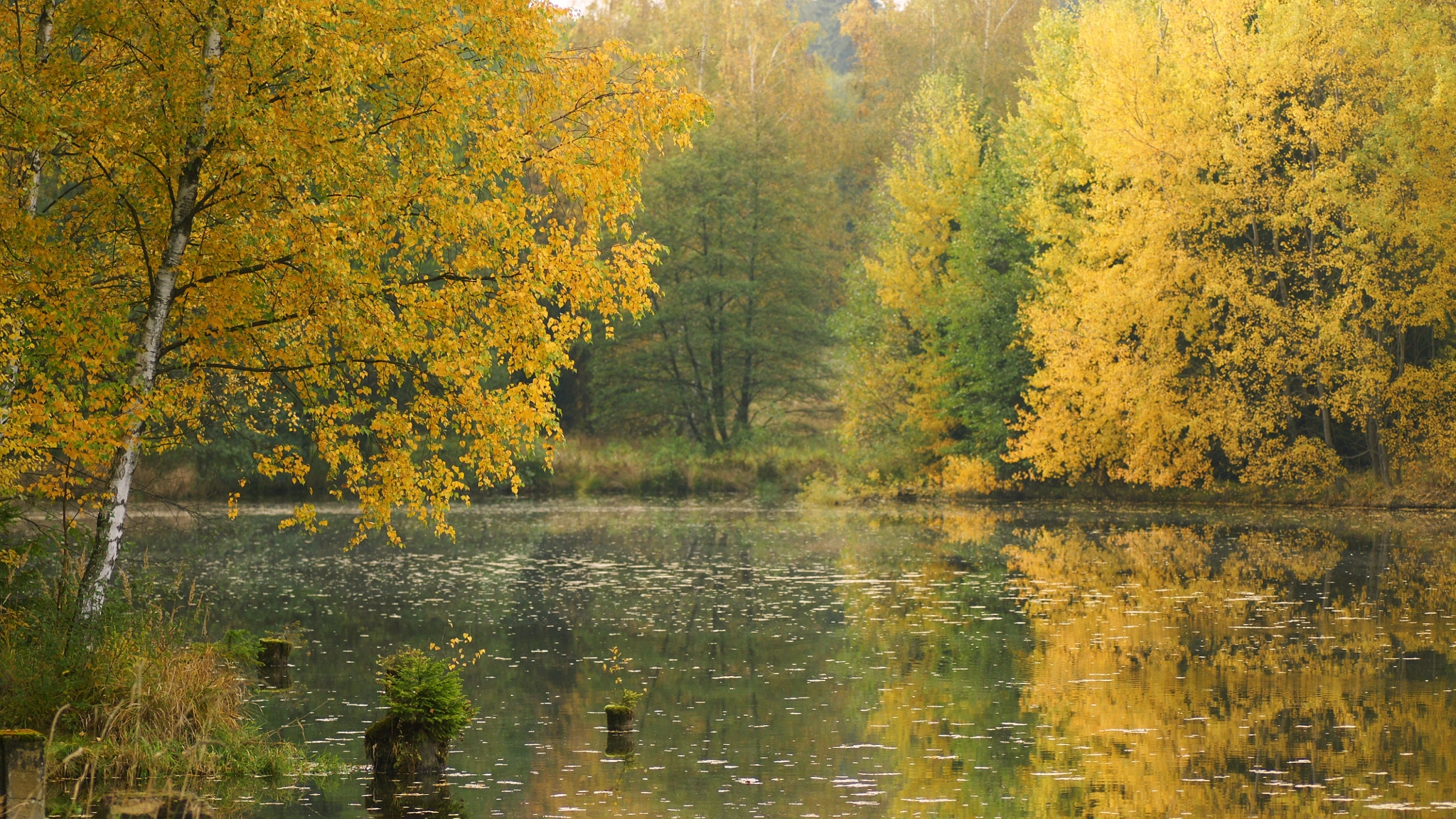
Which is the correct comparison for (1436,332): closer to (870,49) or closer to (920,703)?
(920,703)

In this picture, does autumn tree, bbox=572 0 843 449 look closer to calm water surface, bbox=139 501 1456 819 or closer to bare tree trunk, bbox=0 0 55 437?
calm water surface, bbox=139 501 1456 819

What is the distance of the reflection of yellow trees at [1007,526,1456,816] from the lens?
11.3m

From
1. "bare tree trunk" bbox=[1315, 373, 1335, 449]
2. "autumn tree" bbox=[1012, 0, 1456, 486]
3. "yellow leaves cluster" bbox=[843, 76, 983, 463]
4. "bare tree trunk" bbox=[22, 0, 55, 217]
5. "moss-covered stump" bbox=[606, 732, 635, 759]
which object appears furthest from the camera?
"yellow leaves cluster" bbox=[843, 76, 983, 463]

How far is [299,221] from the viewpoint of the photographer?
11.7 meters

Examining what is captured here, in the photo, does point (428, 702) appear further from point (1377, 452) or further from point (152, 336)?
point (1377, 452)

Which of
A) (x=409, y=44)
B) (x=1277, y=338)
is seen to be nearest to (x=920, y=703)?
(x=409, y=44)

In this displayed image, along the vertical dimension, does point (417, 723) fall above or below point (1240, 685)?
above

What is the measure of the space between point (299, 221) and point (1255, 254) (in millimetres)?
32646

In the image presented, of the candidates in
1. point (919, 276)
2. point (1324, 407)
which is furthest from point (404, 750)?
point (919, 276)

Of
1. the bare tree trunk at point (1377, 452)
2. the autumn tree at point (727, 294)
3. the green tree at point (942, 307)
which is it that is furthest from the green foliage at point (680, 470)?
the bare tree trunk at point (1377, 452)

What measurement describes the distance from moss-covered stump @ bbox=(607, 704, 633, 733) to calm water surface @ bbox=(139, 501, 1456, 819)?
0.31 m

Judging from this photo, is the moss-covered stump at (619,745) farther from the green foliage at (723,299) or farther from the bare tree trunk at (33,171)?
the green foliage at (723,299)

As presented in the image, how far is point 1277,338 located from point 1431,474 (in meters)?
5.07

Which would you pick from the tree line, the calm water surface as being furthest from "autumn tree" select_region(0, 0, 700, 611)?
the tree line
